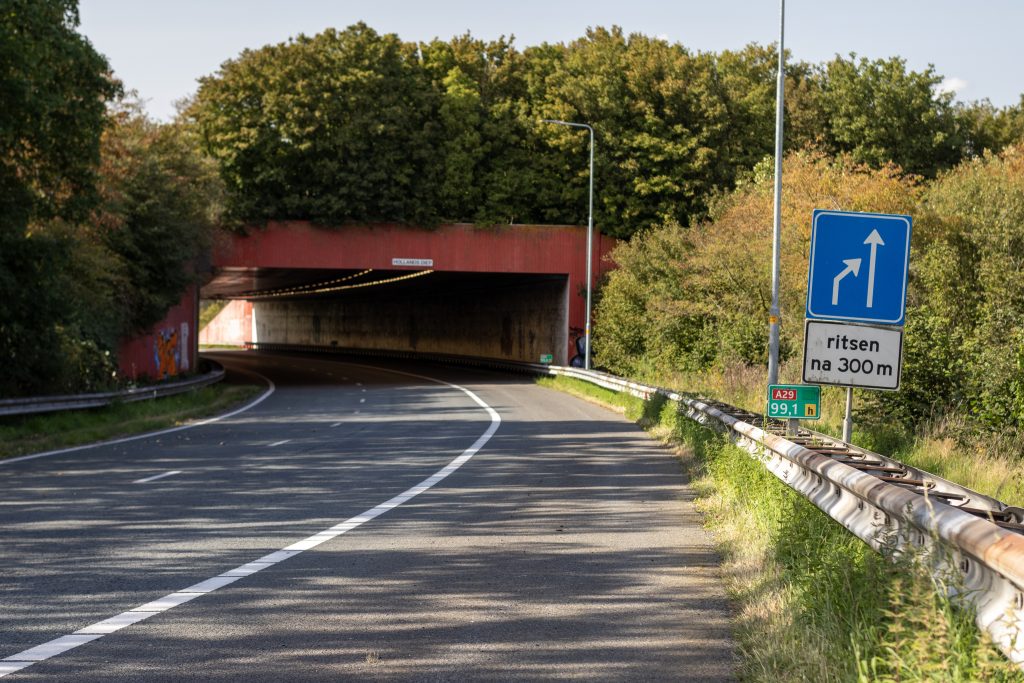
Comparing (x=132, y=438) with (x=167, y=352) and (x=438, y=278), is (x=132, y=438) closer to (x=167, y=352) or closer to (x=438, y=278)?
(x=167, y=352)

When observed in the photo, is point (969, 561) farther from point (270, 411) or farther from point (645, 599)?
point (270, 411)

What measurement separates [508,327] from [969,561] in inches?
2184

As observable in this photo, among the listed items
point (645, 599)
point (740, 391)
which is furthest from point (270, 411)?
point (645, 599)

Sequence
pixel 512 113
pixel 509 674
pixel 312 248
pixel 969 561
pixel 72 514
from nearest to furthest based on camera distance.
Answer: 1. pixel 969 561
2. pixel 509 674
3. pixel 72 514
4. pixel 312 248
5. pixel 512 113

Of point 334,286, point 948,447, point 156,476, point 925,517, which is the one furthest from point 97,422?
point 334,286

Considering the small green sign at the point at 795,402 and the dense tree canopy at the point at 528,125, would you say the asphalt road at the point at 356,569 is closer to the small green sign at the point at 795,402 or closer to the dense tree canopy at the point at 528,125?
the small green sign at the point at 795,402

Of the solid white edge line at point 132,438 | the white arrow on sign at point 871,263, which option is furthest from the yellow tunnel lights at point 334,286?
the white arrow on sign at point 871,263

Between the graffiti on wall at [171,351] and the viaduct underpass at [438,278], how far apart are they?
384 centimetres

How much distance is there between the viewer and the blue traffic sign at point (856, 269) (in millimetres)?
9414

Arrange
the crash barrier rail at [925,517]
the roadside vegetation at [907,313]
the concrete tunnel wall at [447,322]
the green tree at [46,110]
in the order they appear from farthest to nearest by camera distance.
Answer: the concrete tunnel wall at [447,322], the green tree at [46,110], the roadside vegetation at [907,313], the crash barrier rail at [925,517]

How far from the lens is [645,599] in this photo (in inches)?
293

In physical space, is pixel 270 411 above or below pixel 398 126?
below

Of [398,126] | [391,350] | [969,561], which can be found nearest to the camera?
[969,561]

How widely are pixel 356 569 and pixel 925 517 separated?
4612 millimetres
